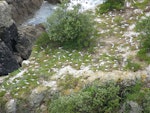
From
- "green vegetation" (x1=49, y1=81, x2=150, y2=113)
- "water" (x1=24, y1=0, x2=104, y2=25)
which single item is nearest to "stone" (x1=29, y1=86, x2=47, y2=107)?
"green vegetation" (x1=49, y1=81, x2=150, y2=113)

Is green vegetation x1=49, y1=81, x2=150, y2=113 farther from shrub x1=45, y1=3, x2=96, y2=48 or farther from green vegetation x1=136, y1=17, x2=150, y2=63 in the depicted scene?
shrub x1=45, y1=3, x2=96, y2=48

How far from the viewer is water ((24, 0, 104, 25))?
28.4 m

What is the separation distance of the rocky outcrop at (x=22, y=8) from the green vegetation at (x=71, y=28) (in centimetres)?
703

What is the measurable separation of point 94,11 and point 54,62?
6.86m

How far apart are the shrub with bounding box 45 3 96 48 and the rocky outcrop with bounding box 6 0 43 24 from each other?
23.2 feet

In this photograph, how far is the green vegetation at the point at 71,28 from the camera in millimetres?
23078

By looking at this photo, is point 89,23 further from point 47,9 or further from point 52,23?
point 47,9

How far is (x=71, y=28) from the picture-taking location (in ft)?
75.6

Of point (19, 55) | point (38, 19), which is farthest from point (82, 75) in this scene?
point (38, 19)

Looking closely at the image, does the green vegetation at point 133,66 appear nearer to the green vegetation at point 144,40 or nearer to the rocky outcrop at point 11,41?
the green vegetation at point 144,40

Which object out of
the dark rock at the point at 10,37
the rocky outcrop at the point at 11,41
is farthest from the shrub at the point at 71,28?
the dark rock at the point at 10,37

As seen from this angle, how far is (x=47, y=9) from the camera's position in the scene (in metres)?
32.3

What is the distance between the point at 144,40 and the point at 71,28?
4.53 metres

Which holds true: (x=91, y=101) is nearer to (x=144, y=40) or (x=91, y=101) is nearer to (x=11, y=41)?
(x=144, y=40)
